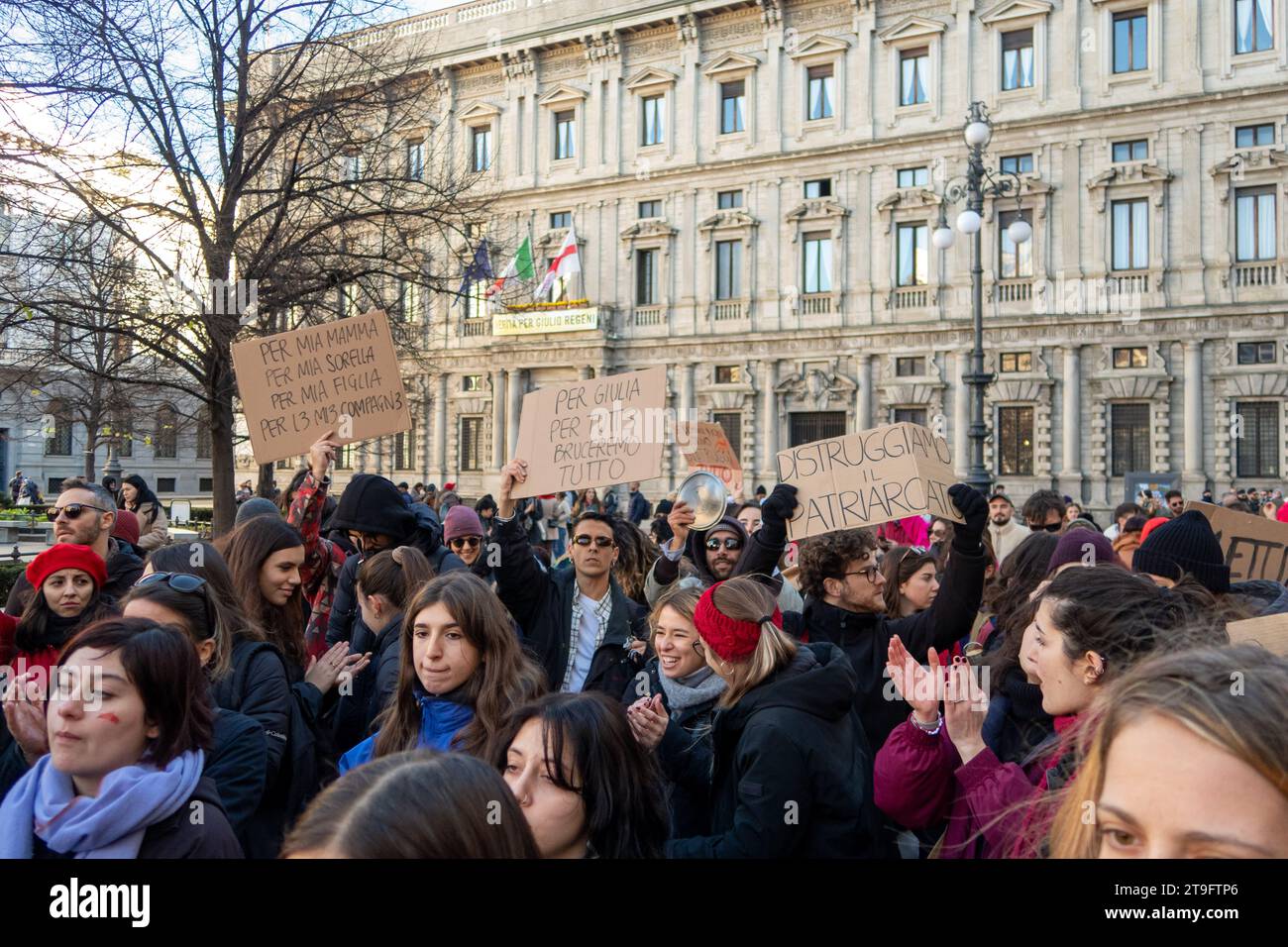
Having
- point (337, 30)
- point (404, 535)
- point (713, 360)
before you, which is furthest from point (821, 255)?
point (404, 535)

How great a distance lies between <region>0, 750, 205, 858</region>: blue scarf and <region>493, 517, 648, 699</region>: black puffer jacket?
8.16ft

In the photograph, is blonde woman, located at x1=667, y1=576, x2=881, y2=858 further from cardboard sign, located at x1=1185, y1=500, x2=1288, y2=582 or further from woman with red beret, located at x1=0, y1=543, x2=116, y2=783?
cardboard sign, located at x1=1185, y1=500, x2=1288, y2=582

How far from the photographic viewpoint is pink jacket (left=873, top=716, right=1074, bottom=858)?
2.58m

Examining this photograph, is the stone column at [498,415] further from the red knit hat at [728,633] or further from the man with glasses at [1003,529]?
the red knit hat at [728,633]

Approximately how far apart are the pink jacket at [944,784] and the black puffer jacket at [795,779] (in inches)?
4.3

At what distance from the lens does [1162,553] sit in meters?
4.20

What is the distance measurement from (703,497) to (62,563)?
3.86 m

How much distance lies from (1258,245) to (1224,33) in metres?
5.65

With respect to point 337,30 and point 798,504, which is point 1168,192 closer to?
point 337,30

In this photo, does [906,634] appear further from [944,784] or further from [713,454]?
[713,454]

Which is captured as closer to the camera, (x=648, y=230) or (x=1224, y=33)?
(x=1224, y=33)

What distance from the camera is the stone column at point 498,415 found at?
118ft

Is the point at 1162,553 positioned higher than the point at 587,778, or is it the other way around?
the point at 1162,553

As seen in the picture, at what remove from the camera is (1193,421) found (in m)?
26.1
